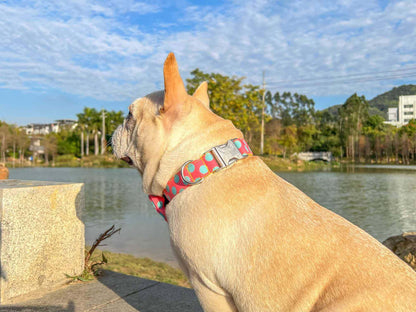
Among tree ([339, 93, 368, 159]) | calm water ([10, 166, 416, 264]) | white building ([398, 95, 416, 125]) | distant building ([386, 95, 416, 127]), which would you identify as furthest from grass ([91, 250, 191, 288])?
Answer: white building ([398, 95, 416, 125])

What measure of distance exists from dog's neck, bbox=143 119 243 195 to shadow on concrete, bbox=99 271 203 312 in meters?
1.83

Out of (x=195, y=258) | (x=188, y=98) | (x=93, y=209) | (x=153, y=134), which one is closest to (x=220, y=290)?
(x=195, y=258)

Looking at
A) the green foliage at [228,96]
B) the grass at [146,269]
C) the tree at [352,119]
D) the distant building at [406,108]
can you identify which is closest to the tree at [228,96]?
the green foliage at [228,96]

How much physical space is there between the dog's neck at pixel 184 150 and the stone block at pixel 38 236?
7.27 feet

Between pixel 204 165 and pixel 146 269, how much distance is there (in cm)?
548

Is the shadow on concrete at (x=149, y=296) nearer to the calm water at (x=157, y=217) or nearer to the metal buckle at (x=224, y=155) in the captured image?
the metal buckle at (x=224, y=155)

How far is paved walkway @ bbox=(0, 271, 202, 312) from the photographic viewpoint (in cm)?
328

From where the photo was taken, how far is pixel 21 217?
11.5 feet

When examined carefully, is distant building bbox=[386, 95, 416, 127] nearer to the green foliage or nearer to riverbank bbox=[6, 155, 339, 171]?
riverbank bbox=[6, 155, 339, 171]

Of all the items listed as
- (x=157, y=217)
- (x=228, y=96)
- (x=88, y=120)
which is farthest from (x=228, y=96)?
(x=88, y=120)

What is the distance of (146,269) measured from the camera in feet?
21.9

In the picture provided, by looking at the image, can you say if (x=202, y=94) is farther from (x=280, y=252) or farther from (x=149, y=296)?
(x=149, y=296)

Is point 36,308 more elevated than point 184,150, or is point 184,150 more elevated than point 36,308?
point 184,150

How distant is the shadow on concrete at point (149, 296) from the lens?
10.9ft
